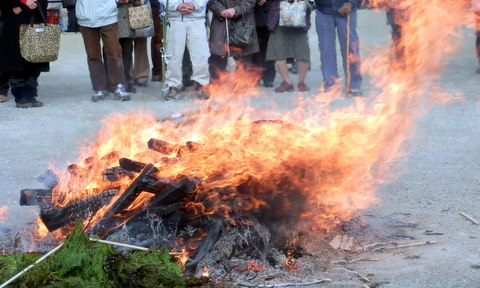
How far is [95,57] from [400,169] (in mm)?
5225

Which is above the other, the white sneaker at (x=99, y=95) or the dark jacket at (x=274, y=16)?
the dark jacket at (x=274, y=16)

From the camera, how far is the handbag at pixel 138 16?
10.9m

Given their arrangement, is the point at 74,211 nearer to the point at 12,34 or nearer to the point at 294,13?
the point at 12,34

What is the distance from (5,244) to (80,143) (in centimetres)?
311

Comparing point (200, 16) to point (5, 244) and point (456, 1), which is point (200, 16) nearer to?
point (456, 1)

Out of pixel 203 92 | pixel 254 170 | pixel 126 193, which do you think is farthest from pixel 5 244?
pixel 203 92

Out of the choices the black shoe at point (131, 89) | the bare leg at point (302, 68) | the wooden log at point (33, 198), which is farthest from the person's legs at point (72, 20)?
the wooden log at point (33, 198)

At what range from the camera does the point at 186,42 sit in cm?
1113

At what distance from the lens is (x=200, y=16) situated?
11.0 meters

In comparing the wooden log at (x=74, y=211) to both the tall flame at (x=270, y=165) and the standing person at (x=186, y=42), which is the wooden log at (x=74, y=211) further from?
the standing person at (x=186, y=42)

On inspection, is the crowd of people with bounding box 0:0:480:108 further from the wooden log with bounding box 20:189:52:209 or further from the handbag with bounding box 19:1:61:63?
the wooden log with bounding box 20:189:52:209

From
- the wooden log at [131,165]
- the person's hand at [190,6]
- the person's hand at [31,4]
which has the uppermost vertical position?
the person's hand at [31,4]

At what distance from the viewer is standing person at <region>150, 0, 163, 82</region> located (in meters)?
11.9

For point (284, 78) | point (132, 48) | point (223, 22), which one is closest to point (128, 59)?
point (132, 48)
